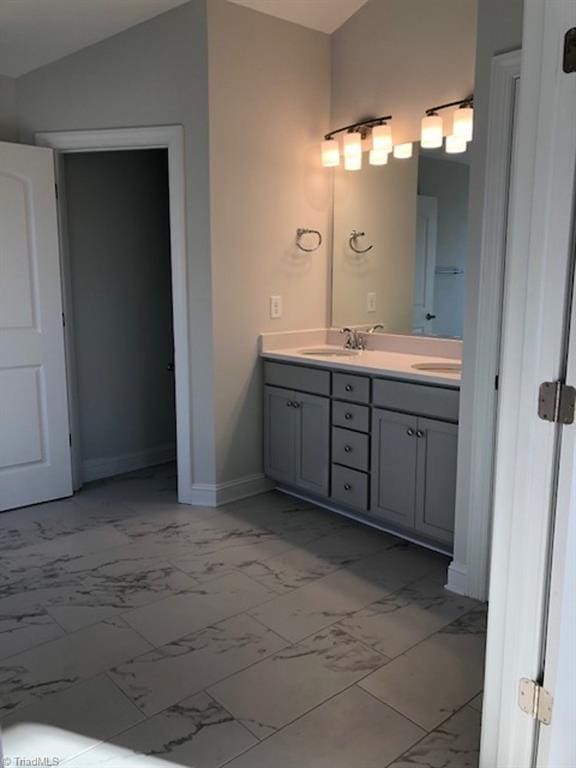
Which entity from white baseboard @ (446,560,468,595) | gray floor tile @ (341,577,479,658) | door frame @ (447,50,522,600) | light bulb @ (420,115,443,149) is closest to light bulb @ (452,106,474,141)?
light bulb @ (420,115,443,149)

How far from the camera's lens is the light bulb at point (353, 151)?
11.8 feet

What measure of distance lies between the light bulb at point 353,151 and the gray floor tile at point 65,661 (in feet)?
8.80

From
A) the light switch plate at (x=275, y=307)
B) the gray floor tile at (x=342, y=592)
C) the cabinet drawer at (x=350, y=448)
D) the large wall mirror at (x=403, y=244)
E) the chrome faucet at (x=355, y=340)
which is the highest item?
the large wall mirror at (x=403, y=244)

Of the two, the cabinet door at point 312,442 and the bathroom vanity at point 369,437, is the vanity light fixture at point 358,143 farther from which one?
the cabinet door at point 312,442

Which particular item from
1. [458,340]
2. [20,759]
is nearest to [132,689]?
[20,759]

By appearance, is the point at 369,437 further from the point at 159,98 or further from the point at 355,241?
the point at 159,98

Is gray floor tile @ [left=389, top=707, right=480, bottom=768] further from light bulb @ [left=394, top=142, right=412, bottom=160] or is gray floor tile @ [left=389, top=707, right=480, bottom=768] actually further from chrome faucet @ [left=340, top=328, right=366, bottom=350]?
light bulb @ [left=394, top=142, right=412, bottom=160]

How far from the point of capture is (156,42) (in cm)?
328

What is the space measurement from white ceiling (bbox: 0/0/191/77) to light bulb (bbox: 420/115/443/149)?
1381 mm

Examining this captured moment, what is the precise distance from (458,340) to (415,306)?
347mm

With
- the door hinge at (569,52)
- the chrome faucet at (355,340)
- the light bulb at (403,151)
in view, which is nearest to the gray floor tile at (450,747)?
the door hinge at (569,52)

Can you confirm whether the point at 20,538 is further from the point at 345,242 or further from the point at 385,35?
the point at 385,35

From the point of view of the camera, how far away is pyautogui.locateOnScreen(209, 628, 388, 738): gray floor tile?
192 cm

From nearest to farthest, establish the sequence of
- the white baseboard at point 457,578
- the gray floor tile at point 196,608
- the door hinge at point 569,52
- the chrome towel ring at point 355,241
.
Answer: the door hinge at point 569,52, the gray floor tile at point 196,608, the white baseboard at point 457,578, the chrome towel ring at point 355,241
